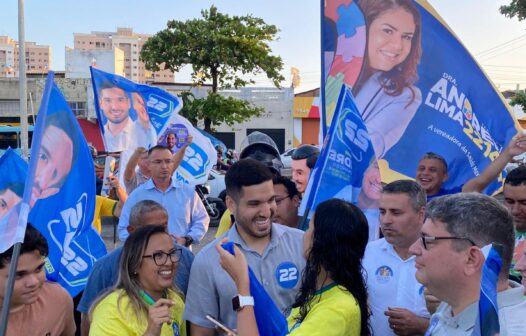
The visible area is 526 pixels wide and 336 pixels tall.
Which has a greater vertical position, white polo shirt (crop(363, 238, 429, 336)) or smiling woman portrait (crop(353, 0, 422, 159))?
smiling woman portrait (crop(353, 0, 422, 159))

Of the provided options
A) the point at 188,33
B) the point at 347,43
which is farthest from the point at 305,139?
the point at 347,43

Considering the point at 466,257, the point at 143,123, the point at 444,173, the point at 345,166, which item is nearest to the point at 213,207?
the point at 143,123

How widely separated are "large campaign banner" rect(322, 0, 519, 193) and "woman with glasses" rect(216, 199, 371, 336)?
2292 millimetres

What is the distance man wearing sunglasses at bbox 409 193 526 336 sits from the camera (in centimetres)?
216

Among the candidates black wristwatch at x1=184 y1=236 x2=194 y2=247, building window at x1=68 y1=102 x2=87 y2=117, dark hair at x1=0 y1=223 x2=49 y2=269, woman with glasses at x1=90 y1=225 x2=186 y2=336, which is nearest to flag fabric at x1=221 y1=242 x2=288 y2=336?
woman with glasses at x1=90 y1=225 x2=186 y2=336

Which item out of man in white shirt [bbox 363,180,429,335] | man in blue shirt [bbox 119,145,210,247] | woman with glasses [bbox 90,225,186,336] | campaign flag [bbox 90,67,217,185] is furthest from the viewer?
campaign flag [bbox 90,67,217,185]

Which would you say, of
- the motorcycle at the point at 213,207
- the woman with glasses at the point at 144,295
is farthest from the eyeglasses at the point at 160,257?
the motorcycle at the point at 213,207

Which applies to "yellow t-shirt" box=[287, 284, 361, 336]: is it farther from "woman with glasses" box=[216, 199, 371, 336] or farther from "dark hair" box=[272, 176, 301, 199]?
"dark hair" box=[272, 176, 301, 199]

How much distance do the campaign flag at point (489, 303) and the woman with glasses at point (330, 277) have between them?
690 mm

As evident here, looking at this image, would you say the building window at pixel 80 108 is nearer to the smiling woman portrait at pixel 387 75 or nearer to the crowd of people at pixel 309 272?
the smiling woman portrait at pixel 387 75

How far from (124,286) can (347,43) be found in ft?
9.40

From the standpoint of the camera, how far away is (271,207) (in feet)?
10.8

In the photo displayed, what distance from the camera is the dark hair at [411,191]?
354 cm

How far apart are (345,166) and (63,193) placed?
1.74 m
